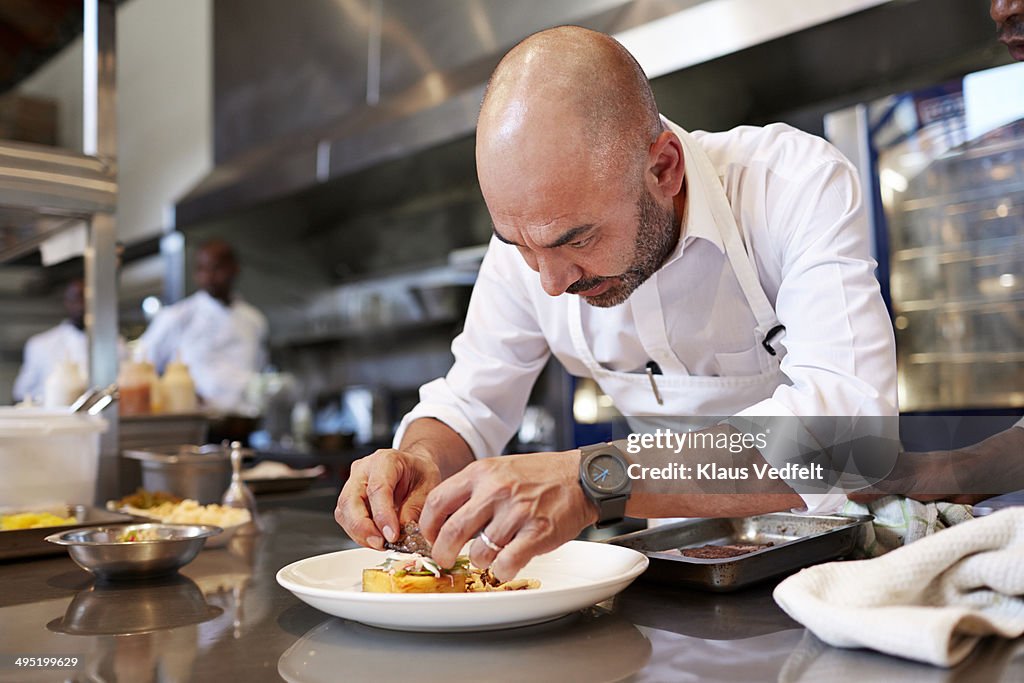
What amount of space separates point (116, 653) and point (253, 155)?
4050mm

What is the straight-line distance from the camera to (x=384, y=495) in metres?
1.08

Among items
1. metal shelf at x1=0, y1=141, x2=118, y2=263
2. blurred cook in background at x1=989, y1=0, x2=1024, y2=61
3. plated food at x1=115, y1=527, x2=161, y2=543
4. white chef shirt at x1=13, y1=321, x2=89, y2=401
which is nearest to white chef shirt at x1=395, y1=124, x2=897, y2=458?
blurred cook in background at x1=989, y1=0, x2=1024, y2=61

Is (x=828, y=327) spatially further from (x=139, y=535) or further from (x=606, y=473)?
(x=139, y=535)

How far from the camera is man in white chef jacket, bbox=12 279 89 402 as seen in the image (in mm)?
4637

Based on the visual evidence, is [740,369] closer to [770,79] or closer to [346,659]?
[346,659]

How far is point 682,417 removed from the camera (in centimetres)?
165

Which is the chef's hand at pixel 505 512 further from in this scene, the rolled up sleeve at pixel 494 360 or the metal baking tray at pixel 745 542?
the rolled up sleeve at pixel 494 360

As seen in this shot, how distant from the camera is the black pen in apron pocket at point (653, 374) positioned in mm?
1616

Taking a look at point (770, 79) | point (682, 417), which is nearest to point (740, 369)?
point (682, 417)

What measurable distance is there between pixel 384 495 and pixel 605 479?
0.89ft

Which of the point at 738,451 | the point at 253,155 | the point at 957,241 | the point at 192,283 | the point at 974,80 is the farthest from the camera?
the point at 192,283

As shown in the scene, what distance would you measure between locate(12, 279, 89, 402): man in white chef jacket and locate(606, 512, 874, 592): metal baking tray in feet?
13.3
